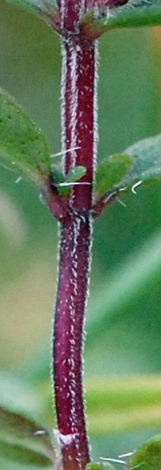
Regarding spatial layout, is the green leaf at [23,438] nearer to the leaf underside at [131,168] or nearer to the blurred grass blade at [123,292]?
the leaf underside at [131,168]

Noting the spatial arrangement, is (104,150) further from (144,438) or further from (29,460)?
(29,460)

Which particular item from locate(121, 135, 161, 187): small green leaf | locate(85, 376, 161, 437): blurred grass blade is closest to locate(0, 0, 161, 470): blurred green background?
locate(85, 376, 161, 437): blurred grass blade

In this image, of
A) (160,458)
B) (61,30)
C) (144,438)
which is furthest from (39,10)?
(144,438)

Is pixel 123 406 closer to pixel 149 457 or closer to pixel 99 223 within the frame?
pixel 149 457

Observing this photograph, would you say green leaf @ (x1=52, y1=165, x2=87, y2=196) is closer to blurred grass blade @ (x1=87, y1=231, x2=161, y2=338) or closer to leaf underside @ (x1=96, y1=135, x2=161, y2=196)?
leaf underside @ (x1=96, y1=135, x2=161, y2=196)

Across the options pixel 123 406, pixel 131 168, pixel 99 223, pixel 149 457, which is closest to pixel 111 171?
pixel 131 168
